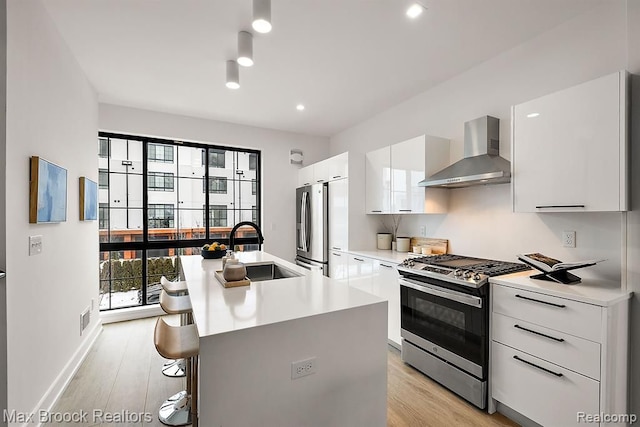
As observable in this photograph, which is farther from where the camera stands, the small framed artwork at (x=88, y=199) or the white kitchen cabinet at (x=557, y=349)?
the small framed artwork at (x=88, y=199)

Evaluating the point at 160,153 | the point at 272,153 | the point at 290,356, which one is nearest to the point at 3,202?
the point at 290,356

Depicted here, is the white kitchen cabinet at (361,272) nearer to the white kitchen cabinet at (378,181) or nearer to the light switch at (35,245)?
the white kitchen cabinet at (378,181)

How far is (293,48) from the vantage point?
8.29ft

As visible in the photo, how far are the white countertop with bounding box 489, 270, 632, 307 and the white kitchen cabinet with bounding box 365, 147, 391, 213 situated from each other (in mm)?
1585

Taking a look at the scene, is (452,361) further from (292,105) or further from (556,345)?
(292,105)

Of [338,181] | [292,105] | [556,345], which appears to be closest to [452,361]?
[556,345]

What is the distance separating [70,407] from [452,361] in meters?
2.82

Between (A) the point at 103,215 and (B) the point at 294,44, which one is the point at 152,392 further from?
(B) the point at 294,44

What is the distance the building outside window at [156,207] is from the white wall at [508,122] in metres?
2.16

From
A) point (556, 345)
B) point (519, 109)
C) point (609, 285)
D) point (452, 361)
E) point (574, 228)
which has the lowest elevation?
point (452, 361)

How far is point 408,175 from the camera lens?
3199 mm

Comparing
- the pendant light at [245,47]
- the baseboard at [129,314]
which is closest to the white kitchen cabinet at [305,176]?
the pendant light at [245,47]

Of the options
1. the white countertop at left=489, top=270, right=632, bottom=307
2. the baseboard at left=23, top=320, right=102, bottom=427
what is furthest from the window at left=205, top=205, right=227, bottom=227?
the white countertop at left=489, top=270, right=632, bottom=307

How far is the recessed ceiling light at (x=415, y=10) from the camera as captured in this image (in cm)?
200
